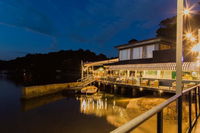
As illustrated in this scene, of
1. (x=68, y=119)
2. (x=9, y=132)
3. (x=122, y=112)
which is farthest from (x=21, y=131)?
(x=122, y=112)

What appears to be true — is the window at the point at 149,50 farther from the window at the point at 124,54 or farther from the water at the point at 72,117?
the water at the point at 72,117

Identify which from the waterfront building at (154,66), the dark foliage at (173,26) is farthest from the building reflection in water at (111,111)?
the dark foliage at (173,26)

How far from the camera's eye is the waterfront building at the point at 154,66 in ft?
52.2

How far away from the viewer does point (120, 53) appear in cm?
2653

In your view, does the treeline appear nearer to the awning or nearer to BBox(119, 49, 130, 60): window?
BBox(119, 49, 130, 60): window

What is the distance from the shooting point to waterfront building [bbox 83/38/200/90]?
15924mm

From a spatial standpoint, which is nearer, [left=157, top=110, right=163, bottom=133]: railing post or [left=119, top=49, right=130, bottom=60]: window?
[left=157, top=110, right=163, bottom=133]: railing post

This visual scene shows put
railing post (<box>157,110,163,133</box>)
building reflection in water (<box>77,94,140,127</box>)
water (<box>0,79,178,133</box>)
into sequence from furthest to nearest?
building reflection in water (<box>77,94,140,127</box>)
water (<box>0,79,178,133</box>)
railing post (<box>157,110,163,133</box>)

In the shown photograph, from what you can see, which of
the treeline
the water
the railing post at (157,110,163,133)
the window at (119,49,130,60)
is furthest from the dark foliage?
the treeline

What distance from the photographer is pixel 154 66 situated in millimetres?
18188

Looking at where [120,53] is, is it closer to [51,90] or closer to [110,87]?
[110,87]

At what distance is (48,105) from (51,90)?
6600 millimetres

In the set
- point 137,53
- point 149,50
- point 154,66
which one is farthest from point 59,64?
point 154,66

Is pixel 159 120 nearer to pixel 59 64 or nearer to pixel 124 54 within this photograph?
pixel 124 54
